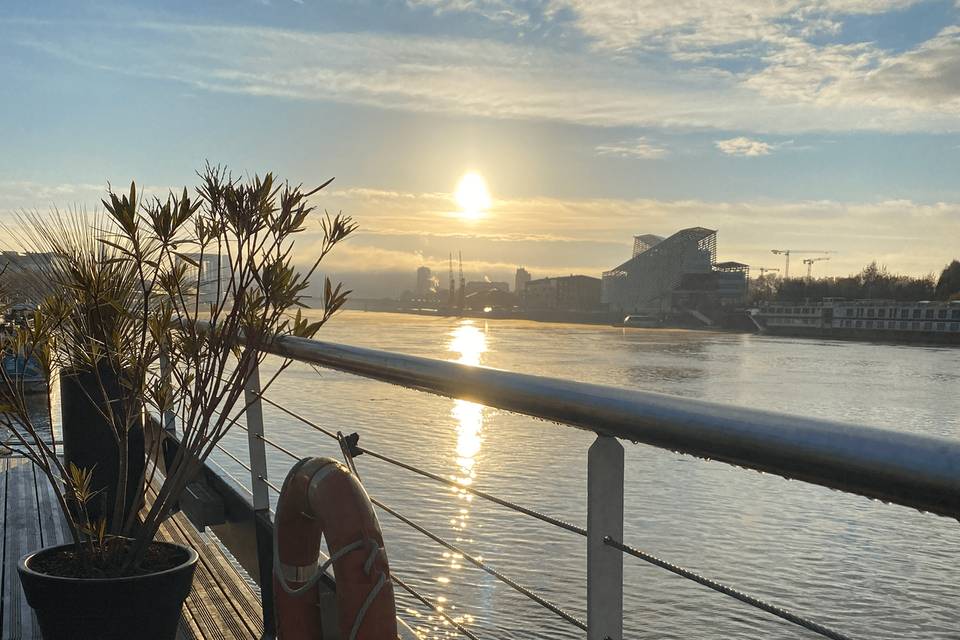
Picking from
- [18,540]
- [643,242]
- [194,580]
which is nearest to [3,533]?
[18,540]

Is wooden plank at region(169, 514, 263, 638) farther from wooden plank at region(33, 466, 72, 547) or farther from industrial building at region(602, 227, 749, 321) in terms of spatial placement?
industrial building at region(602, 227, 749, 321)

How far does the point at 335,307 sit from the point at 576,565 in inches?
277

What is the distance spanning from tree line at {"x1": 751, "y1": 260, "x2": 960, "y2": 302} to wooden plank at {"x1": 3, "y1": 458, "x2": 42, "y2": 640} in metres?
87.6

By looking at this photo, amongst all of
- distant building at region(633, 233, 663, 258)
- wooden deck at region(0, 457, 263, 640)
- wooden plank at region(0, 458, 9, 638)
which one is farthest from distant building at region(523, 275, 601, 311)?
wooden deck at region(0, 457, 263, 640)

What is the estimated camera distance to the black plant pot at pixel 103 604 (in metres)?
1.69

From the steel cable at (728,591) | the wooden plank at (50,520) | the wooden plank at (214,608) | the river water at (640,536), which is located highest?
the steel cable at (728,591)

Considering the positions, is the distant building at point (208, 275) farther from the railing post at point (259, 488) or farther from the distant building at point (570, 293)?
the distant building at point (570, 293)

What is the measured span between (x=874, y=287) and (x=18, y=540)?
95.5 meters

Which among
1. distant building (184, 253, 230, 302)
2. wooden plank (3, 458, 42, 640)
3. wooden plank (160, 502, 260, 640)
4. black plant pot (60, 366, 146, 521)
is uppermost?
distant building (184, 253, 230, 302)

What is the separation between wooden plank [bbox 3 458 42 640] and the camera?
6.70 feet

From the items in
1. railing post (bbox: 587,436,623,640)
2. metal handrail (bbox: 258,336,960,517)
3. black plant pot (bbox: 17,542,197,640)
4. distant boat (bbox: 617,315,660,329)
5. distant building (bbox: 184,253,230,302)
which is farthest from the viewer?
distant boat (bbox: 617,315,660,329)

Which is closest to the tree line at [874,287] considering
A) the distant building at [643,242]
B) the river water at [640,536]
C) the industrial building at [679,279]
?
the industrial building at [679,279]

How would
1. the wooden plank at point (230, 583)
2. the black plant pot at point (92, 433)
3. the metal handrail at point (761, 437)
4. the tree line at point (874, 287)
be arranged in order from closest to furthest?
the metal handrail at point (761, 437), the wooden plank at point (230, 583), the black plant pot at point (92, 433), the tree line at point (874, 287)

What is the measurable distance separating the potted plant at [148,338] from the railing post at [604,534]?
3.35 ft
